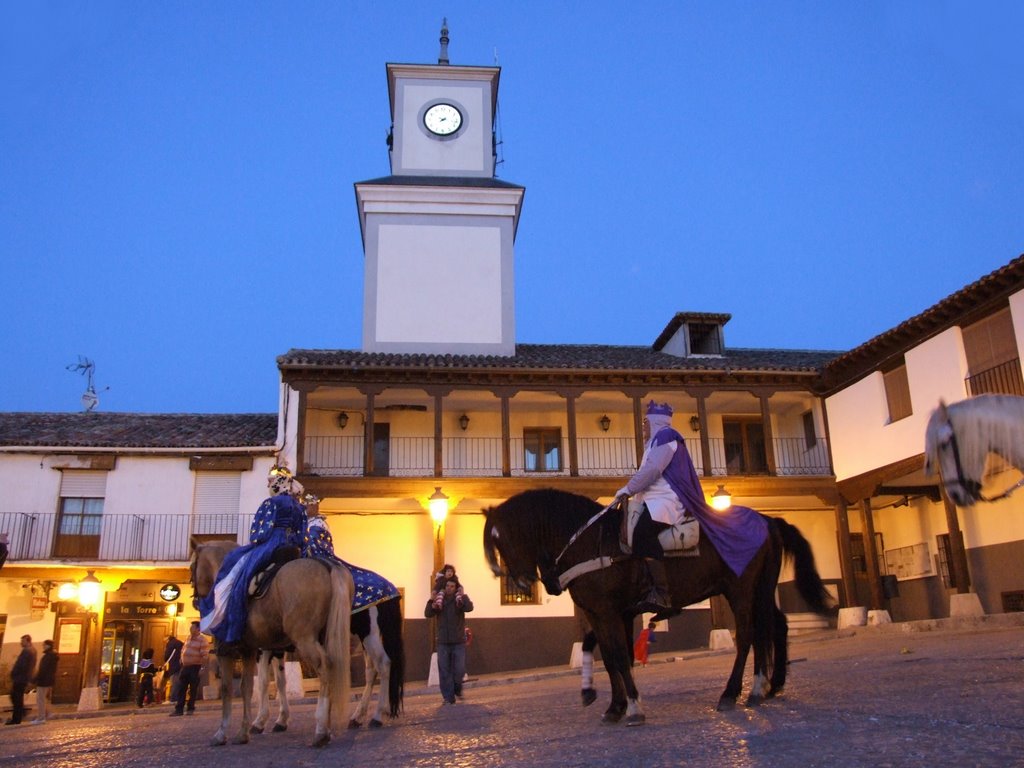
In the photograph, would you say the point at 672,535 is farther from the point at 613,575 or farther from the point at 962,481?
the point at 962,481

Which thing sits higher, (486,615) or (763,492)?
(763,492)

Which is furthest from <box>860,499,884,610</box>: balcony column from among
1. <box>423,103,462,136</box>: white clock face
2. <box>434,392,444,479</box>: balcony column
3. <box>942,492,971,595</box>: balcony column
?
<box>423,103,462,136</box>: white clock face

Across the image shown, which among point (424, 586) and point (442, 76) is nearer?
point (424, 586)

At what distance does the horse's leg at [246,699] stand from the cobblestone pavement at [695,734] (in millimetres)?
110

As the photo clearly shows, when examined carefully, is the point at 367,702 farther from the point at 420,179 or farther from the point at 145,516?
the point at 420,179

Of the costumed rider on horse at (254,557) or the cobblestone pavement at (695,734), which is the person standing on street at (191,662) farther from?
the costumed rider on horse at (254,557)

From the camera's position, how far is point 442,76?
27328 mm

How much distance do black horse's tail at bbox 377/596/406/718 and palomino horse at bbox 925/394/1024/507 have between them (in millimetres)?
4644

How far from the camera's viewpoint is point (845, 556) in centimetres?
2009

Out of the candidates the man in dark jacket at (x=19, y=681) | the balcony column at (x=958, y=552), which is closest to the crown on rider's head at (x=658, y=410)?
the man in dark jacket at (x=19, y=681)

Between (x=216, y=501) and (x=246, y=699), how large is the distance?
14922 mm

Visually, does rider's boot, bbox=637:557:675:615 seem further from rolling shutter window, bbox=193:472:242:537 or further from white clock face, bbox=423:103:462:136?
white clock face, bbox=423:103:462:136

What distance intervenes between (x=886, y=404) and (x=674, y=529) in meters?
14.8

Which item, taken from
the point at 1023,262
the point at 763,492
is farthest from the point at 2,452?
the point at 1023,262
